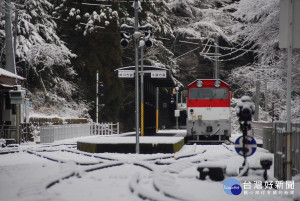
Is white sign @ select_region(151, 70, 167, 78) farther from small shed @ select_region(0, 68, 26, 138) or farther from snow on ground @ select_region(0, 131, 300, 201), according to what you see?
snow on ground @ select_region(0, 131, 300, 201)

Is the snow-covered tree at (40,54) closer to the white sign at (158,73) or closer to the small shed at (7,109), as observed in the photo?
the small shed at (7,109)

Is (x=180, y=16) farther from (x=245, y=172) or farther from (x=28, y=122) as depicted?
(x=245, y=172)

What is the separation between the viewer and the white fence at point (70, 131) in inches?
947

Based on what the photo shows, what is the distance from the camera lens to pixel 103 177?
33.0ft

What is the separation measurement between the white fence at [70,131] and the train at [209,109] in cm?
749

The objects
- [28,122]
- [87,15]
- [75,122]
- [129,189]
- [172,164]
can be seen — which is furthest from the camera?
[87,15]

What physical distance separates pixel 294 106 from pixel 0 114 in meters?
13.7

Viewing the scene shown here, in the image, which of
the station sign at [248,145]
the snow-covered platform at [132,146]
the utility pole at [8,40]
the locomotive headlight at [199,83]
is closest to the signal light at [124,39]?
the snow-covered platform at [132,146]

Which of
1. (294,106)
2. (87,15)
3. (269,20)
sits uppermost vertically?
(87,15)

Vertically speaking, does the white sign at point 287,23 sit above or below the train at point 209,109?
above

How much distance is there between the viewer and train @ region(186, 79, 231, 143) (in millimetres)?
22797

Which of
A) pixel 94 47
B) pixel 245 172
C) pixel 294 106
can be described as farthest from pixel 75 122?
pixel 245 172

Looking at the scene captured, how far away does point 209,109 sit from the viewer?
23.0m

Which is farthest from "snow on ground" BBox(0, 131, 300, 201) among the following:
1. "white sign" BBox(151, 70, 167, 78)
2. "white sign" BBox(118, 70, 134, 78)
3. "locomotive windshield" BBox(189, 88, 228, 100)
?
"locomotive windshield" BBox(189, 88, 228, 100)
